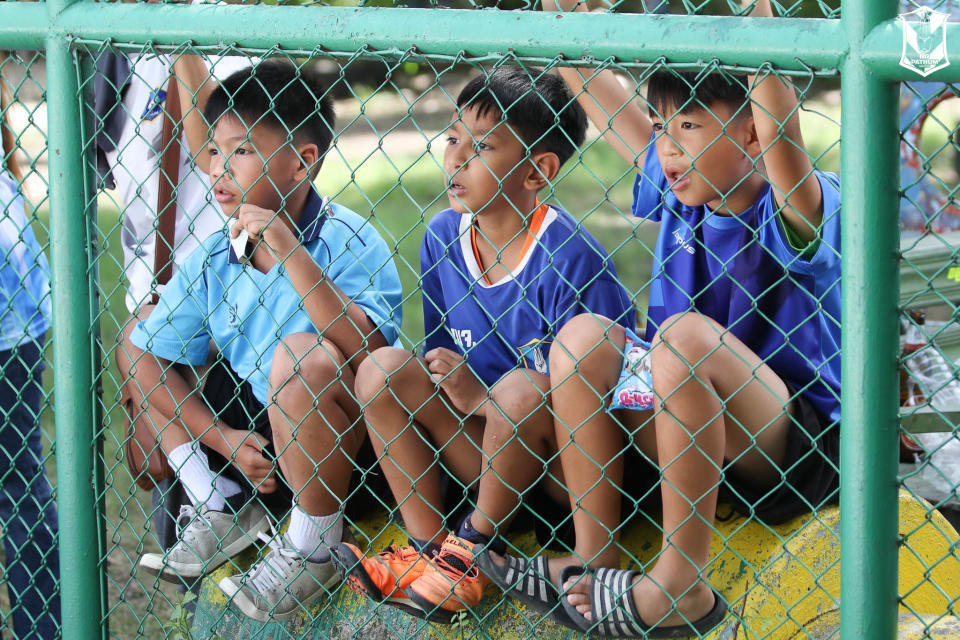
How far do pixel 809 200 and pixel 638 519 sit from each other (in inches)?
34.9

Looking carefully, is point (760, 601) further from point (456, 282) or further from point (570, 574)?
point (456, 282)

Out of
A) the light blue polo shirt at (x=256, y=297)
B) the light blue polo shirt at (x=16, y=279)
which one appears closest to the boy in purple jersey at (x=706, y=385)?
the light blue polo shirt at (x=256, y=297)

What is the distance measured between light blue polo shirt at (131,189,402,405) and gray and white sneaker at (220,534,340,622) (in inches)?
16.1

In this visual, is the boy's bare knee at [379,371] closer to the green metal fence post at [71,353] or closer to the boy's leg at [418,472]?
the boy's leg at [418,472]

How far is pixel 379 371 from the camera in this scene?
7.86 feet

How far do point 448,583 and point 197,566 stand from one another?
0.76 m

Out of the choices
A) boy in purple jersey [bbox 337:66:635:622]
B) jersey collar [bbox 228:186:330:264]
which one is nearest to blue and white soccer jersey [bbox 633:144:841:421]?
boy in purple jersey [bbox 337:66:635:622]

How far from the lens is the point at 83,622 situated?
2.57 meters

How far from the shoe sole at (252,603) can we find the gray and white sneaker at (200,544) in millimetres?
91

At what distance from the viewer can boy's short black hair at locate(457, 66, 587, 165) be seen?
2654mm

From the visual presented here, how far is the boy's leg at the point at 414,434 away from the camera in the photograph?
240cm

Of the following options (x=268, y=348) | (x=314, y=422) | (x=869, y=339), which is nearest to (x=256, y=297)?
(x=268, y=348)

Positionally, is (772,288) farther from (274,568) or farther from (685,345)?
(274,568)

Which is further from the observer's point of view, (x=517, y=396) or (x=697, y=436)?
(x=517, y=396)
